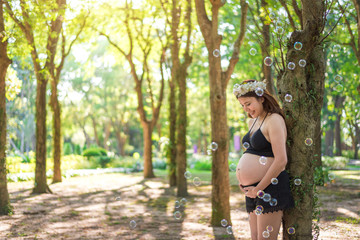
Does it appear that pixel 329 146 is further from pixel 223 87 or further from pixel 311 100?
pixel 311 100

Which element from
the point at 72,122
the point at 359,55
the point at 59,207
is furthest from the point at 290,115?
the point at 72,122

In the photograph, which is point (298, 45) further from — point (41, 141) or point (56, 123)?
point (56, 123)

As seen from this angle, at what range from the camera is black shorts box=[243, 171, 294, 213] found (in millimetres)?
3982

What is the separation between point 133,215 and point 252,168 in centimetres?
731

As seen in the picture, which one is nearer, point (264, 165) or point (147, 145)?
point (264, 165)

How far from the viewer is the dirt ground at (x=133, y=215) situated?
820 cm

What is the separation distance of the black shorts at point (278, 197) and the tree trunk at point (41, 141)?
12056mm

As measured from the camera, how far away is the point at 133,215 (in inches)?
427

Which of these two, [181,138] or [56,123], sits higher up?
[56,123]

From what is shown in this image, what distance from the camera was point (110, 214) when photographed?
10.9 m

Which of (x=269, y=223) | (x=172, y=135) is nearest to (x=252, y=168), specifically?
(x=269, y=223)

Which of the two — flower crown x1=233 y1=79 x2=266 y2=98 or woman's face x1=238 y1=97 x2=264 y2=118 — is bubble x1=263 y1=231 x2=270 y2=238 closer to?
woman's face x1=238 y1=97 x2=264 y2=118

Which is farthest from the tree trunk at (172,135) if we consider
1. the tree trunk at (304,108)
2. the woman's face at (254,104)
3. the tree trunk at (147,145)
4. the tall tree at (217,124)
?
the woman's face at (254,104)

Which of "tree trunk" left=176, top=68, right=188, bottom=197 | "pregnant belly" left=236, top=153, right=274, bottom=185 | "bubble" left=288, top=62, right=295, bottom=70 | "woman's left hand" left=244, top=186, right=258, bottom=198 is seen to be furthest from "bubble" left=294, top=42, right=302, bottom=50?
"tree trunk" left=176, top=68, right=188, bottom=197
